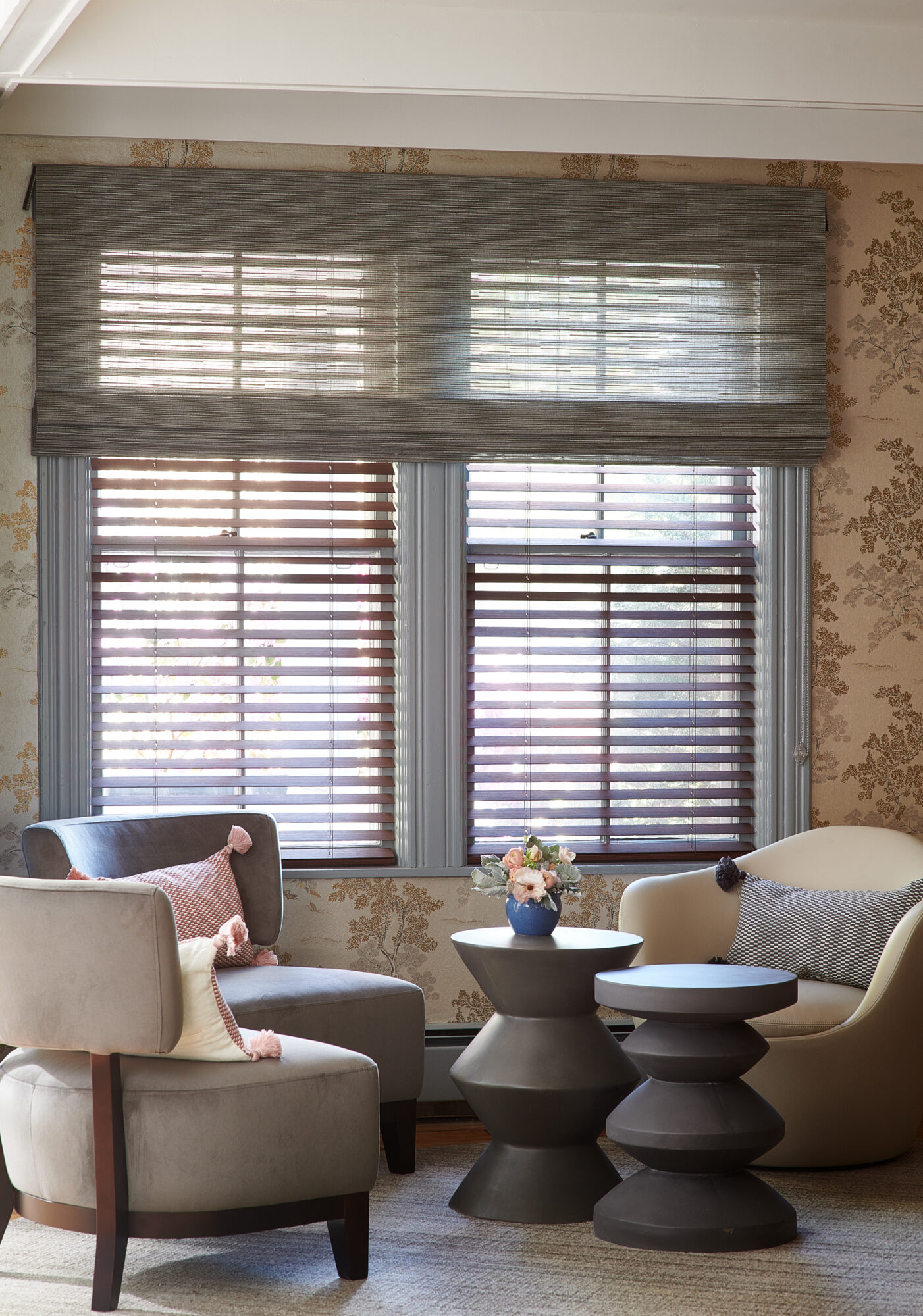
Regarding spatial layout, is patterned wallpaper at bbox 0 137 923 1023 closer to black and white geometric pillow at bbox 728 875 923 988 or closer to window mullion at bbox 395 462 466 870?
black and white geometric pillow at bbox 728 875 923 988

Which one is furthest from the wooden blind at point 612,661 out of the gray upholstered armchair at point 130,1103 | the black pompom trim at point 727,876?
the gray upholstered armchair at point 130,1103

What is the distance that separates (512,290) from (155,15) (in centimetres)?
138

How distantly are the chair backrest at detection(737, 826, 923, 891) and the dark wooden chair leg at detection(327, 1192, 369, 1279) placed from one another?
1.86 m

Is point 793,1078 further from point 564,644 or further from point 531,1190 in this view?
point 564,644

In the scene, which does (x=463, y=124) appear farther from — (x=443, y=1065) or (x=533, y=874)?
(x=443, y=1065)

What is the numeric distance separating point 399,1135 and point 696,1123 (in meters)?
0.98

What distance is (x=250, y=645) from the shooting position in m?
4.27

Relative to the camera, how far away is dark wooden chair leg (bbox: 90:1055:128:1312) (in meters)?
2.59

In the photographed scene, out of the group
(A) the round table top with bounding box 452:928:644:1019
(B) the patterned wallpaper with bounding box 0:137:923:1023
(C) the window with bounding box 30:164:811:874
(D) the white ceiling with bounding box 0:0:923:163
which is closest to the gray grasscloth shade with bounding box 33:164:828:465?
(C) the window with bounding box 30:164:811:874

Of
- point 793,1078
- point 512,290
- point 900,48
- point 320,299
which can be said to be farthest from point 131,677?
point 900,48

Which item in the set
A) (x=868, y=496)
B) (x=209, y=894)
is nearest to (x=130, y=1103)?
(x=209, y=894)

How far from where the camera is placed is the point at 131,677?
4.22 m

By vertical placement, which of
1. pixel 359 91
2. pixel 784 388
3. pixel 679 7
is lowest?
pixel 784 388

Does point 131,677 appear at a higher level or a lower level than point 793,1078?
higher
